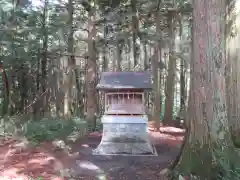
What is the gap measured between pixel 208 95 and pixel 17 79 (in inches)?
701

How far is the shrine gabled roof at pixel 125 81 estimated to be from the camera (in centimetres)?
907

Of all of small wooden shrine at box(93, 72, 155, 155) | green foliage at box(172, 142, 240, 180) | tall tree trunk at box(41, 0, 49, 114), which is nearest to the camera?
green foliage at box(172, 142, 240, 180)

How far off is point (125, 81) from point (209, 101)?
182 inches

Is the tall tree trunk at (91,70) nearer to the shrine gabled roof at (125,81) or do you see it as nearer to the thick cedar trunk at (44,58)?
the shrine gabled roof at (125,81)

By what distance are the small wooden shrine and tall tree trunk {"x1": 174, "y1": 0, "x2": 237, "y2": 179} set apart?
391 cm

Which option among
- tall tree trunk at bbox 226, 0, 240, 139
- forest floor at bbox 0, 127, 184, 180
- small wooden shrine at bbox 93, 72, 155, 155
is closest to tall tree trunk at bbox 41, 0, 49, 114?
small wooden shrine at bbox 93, 72, 155, 155

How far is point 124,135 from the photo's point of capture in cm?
911

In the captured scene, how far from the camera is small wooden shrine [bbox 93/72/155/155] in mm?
9008

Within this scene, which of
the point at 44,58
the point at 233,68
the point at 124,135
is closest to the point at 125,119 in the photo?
the point at 124,135

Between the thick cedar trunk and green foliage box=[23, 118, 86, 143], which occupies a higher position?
the thick cedar trunk

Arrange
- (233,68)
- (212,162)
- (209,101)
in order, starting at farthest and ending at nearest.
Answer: (233,68)
(209,101)
(212,162)

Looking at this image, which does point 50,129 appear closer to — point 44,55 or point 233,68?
point 233,68

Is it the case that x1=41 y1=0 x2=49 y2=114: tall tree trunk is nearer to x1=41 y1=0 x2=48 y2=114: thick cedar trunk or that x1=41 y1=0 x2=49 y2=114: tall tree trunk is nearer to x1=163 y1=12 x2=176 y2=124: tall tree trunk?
x1=41 y1=0 x2=48 y2=114: thick cedar trunk

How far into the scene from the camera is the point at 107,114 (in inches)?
→ 366
